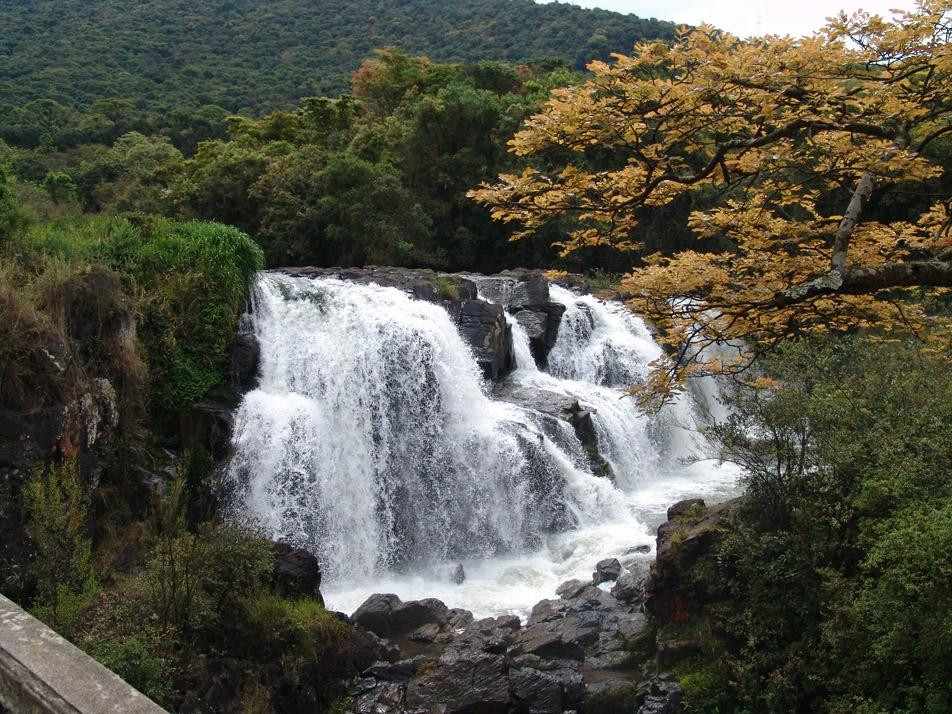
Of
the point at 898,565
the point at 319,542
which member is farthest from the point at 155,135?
the point at 898,565

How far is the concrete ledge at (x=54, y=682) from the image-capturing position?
2504 mm

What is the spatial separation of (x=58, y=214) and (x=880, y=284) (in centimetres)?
1427

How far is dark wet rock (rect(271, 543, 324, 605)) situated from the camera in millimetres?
9492

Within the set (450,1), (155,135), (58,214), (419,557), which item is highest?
(450,1)

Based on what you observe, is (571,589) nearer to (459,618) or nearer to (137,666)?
(459,618)

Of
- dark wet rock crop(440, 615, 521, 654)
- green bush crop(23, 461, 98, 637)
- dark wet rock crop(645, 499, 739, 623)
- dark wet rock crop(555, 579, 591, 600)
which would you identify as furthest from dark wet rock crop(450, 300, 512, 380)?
green bush crop(23, 461, 98, 637)

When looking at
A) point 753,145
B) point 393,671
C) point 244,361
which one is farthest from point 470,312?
point 753,145

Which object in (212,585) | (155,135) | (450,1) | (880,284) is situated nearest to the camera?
(880,284)

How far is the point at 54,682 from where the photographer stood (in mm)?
2578

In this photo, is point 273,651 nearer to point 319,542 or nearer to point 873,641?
point 319,542

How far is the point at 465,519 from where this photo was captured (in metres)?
13.0

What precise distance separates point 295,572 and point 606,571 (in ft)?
15.0

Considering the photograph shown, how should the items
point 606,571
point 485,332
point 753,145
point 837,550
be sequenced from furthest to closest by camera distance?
point 485,332
point 606,571
point 837,550
point 753,145

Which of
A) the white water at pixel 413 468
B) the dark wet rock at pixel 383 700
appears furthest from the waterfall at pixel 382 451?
the dark wet rock at pixel 383 700
